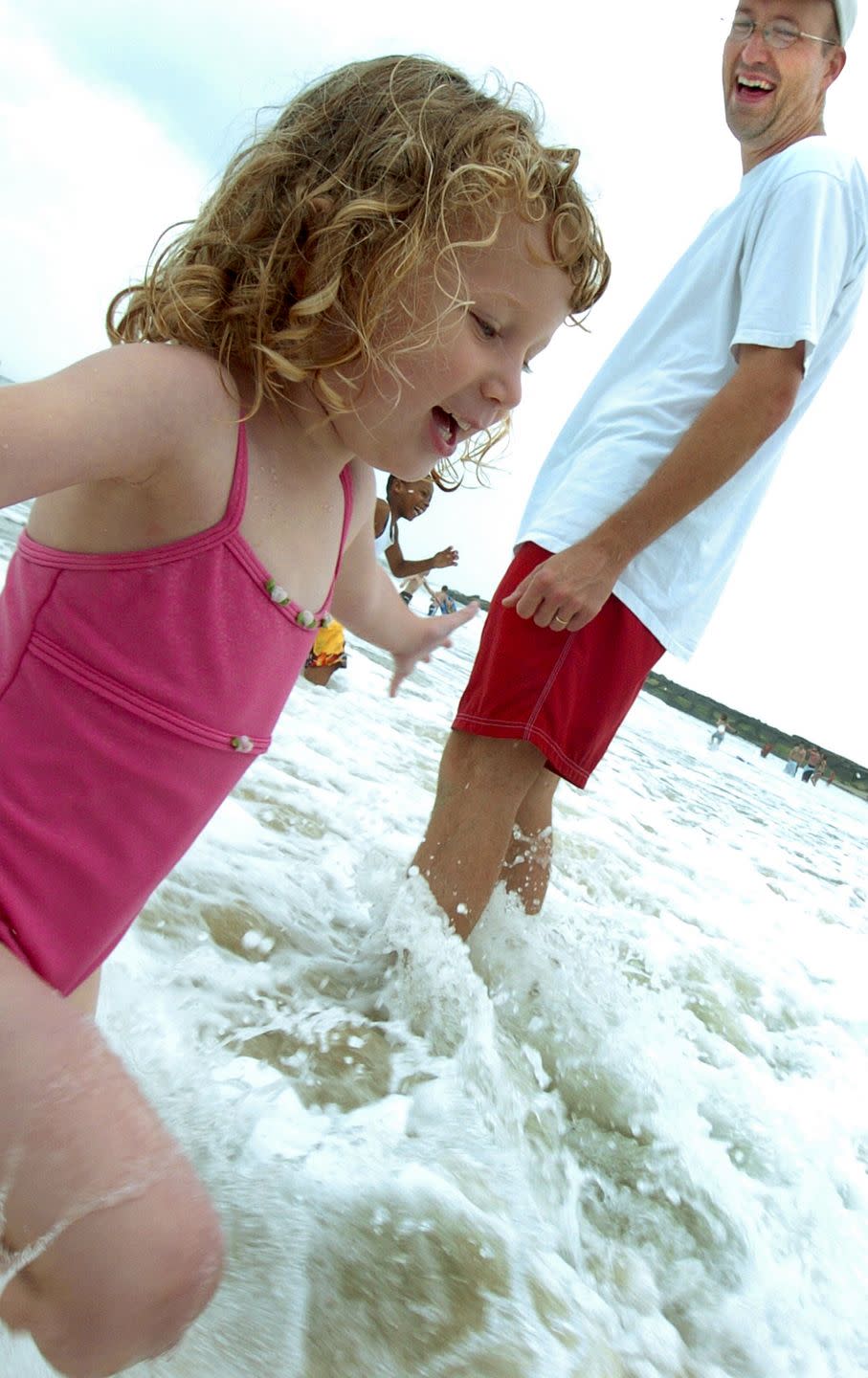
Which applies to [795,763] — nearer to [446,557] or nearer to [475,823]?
[446,557]

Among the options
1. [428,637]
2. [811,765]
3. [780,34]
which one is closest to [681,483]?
[428,637]

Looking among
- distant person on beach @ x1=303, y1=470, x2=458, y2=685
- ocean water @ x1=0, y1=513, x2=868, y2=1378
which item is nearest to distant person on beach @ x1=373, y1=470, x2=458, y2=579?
distant person on beach @ x1=303, y1=470, x2=458, y2=685

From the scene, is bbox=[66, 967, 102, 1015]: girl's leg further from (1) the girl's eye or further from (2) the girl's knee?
(1) the girl's eye

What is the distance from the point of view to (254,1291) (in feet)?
4.43

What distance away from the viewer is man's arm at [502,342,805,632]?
2188 millimetres

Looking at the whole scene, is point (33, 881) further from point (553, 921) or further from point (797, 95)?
point (797, 95)

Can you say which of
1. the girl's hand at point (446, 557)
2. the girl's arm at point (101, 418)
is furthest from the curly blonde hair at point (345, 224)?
the girl's hand at point (446, 557)

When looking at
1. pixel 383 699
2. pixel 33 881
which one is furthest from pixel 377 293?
pixel 383 699

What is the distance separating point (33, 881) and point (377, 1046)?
95cm

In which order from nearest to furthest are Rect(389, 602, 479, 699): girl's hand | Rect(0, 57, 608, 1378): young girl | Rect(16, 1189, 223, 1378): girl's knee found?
Rect(16, 1189, 223, 1378): girl's knee, Rect(0, 57, 608, 1378): young girl, Rect(389, 602, 479, 699): girl's hand

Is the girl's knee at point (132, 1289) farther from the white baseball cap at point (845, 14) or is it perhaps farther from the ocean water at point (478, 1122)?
the white baseball cap at point (845, 14)

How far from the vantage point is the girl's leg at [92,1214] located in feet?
3.26

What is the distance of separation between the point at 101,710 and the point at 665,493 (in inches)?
53.3

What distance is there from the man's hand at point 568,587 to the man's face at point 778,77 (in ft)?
3.58
